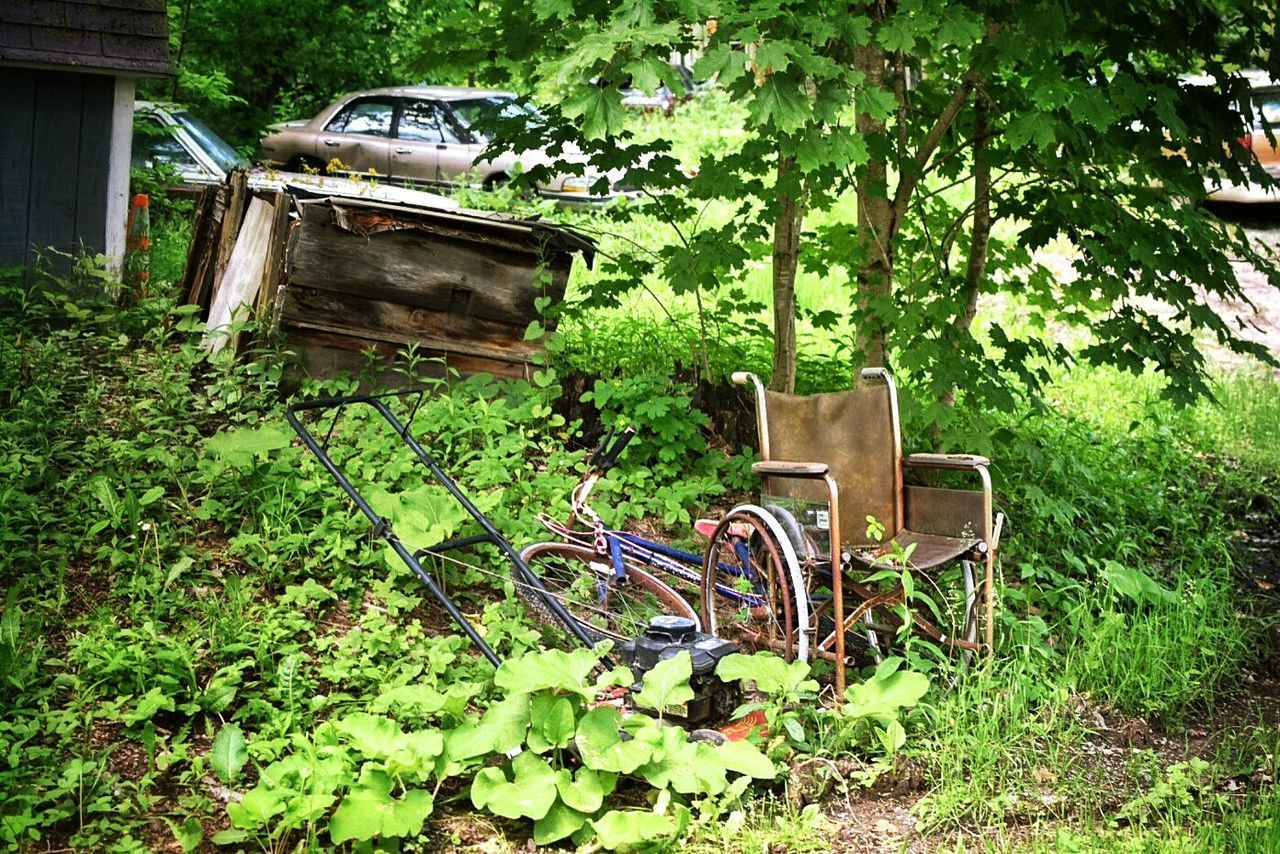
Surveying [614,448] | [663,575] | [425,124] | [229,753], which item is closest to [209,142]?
[425,124]

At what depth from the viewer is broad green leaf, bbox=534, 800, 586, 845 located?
11.8 ft

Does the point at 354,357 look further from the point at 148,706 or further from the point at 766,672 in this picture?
the point at 766,672

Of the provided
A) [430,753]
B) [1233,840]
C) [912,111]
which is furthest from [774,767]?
[912,111]

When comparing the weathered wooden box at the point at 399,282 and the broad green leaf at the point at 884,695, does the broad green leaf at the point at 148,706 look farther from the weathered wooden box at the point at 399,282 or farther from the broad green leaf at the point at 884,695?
the weathered wooden box at the point at 399,282

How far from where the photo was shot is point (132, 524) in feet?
16.3

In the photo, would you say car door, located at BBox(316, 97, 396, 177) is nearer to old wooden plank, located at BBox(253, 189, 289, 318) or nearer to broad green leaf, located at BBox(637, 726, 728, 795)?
old wooden plank, located at BBox(253, 189, 289, 318)

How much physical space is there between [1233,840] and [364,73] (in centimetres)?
1513

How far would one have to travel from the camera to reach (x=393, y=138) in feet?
49.1

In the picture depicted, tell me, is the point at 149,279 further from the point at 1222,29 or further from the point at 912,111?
the point at 1222,29

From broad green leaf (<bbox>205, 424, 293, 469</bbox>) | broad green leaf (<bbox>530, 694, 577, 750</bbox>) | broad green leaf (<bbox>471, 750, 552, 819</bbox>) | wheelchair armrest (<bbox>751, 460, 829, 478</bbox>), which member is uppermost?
wheelchair armrest (<bbox>751, 460, 829, 478</bbox>)

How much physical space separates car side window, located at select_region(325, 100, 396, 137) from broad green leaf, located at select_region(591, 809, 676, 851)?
12.6 m

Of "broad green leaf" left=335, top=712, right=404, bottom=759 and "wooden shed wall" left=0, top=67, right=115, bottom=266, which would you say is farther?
"wooden shed wall" left=0, top=67, right=115, bottom=266

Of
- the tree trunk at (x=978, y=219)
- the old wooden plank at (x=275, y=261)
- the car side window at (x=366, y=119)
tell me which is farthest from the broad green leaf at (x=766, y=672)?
the car side window at (x=366, y=119)

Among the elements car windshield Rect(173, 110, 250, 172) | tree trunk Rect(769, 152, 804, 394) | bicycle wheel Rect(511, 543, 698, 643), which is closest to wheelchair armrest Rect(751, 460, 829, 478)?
bicycle wheel Rect(511, 543, 698, 643)
